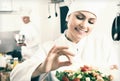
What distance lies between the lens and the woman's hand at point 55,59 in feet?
5.44

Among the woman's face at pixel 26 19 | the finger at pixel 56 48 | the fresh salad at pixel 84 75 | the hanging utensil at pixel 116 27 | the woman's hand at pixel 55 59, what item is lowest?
the fresh salad at pixel 84 75

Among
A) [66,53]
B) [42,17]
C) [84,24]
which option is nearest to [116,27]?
[84,24]

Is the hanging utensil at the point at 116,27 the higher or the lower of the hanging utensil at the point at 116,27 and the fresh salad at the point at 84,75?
the higher

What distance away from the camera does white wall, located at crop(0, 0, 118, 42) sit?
161 centimetres

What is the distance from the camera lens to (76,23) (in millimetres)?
1657

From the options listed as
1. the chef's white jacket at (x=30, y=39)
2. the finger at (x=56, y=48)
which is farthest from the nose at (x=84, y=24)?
the chef's white jacket at (x=30, y=39)

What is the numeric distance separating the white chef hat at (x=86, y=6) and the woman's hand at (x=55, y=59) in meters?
0.24

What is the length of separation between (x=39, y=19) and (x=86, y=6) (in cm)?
31

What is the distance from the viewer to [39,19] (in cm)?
164

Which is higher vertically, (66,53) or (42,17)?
(42,17)

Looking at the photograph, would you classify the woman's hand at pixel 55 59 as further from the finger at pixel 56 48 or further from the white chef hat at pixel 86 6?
the white chef hat at pixel 86 6

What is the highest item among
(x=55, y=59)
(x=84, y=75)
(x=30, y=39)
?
(x=30, y=39)

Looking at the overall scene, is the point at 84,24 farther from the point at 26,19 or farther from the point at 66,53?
the point at 26,19

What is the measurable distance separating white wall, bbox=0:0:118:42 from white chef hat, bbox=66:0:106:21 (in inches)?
1.9
